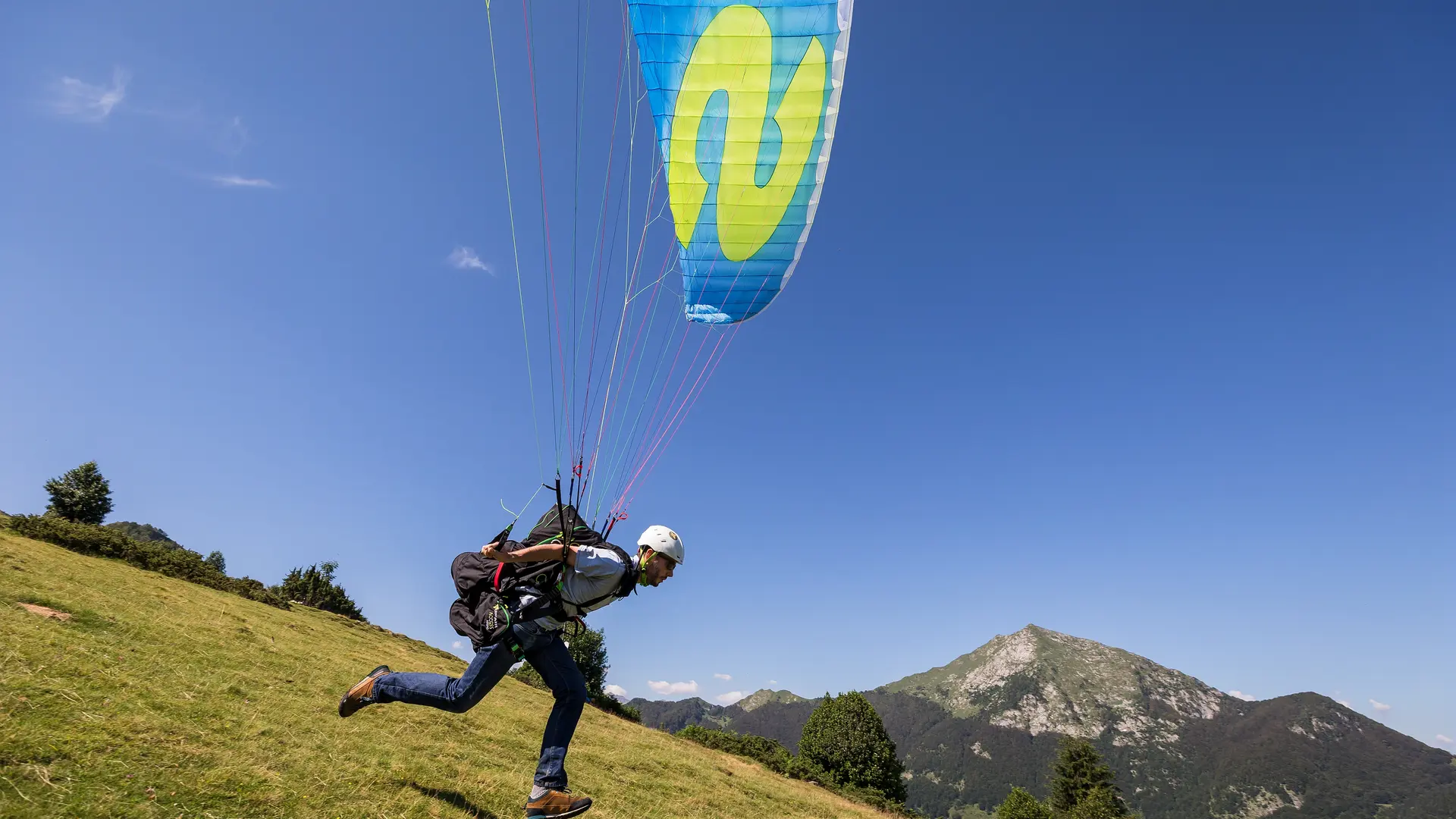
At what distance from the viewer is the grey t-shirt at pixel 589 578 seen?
4.29 meters

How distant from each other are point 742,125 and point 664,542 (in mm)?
5595

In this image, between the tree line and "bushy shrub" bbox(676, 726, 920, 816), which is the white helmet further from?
"bushy shrub" bbox(676, 726, 920, 816)

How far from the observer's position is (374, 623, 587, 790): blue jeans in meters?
4.39

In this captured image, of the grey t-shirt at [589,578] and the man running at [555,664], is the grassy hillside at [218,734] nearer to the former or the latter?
the man running at [555,664]

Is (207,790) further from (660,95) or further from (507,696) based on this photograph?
(507,696)

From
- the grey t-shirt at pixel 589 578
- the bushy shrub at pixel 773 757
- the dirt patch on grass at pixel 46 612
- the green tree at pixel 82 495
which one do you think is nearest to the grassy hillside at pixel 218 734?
the dirt patch on grass at pixel 46 612

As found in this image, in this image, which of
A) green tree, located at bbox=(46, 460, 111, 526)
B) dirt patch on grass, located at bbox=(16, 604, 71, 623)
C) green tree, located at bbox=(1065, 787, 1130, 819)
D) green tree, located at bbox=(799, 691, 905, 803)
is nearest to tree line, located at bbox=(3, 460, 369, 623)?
green tree, located at bbox=(46, 460, 111, 526)

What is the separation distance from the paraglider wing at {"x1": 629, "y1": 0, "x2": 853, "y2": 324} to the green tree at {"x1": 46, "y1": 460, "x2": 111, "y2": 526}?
130 ft

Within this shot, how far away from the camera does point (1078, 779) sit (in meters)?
50.8

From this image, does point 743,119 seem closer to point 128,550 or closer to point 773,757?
point 128,550

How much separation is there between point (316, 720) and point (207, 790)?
3466 mm

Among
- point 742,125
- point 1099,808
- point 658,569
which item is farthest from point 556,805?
point 1099,808

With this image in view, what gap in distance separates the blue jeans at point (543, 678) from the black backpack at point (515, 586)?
13 cm

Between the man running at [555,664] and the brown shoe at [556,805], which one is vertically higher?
the man running at [555,664]
